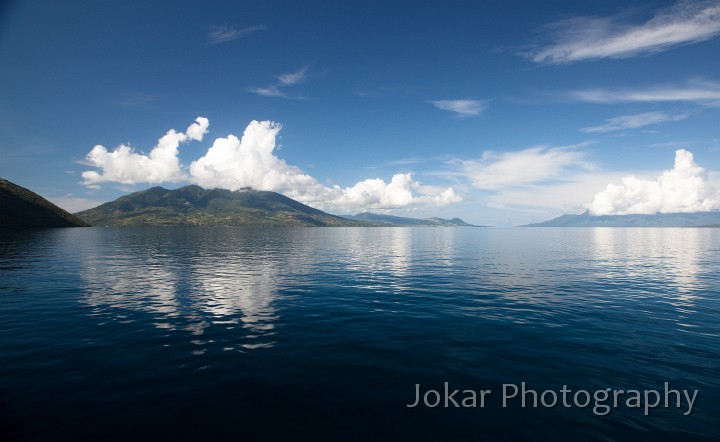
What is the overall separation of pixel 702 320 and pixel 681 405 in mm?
22832

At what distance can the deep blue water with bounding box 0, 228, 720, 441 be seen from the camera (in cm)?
1469

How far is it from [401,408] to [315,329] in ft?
45.9

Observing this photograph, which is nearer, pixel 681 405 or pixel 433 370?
pixel 681 405

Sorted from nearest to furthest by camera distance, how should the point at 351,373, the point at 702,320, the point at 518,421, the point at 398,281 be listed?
the point at 518,421
the point at 351,373
the point at 702,320
the point at 398,281

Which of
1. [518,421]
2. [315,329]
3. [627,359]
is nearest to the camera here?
[518,421]

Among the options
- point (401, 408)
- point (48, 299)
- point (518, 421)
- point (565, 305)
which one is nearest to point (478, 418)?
point (518, 421)

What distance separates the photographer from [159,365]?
20672 mm

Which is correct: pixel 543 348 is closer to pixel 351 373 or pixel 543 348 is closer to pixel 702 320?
pixel 351 373

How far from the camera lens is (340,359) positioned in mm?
22125

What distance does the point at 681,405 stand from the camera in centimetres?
1670

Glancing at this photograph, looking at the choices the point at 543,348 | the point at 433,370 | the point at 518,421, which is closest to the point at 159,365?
the point at 433,370

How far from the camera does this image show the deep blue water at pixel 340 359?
14.7 m

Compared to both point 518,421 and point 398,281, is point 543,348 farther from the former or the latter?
point 398,281

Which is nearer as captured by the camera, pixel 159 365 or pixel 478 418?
pixel 478 418
